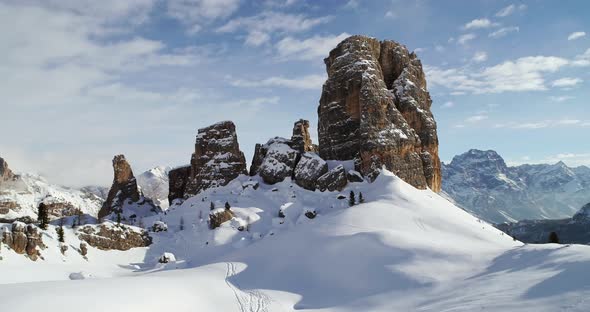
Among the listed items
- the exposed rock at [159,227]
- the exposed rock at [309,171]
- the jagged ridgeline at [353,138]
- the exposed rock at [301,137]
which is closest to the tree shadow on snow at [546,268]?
the jagged ridgeline at [353,138]

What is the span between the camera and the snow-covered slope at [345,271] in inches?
1069

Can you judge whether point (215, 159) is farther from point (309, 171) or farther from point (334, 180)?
point (334, 180)

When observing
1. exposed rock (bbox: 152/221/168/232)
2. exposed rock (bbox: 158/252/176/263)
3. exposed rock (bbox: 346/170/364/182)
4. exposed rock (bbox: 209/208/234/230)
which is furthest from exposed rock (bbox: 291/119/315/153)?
exposed rock (bbox: 158/252/176/263)

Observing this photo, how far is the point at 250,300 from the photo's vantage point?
124 feet

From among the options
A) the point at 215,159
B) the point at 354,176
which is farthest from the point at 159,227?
the point at 354,176

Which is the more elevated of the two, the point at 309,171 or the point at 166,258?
the point at 309,171

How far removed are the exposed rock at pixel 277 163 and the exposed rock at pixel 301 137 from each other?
5501 millimetres

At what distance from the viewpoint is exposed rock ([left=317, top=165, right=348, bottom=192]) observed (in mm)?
95375

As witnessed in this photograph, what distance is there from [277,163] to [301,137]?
1538 cm

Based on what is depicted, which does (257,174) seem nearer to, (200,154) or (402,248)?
(200,154)

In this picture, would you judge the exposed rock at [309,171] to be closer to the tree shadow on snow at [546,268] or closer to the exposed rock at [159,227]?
the exposed rock at [159,227]

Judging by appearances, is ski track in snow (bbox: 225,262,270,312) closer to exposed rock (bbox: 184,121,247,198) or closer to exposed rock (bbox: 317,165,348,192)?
exposed rock (bbox: 317,165,348,192)

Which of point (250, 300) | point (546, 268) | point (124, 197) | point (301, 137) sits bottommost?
point (250, 300)

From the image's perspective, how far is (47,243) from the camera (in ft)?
216
